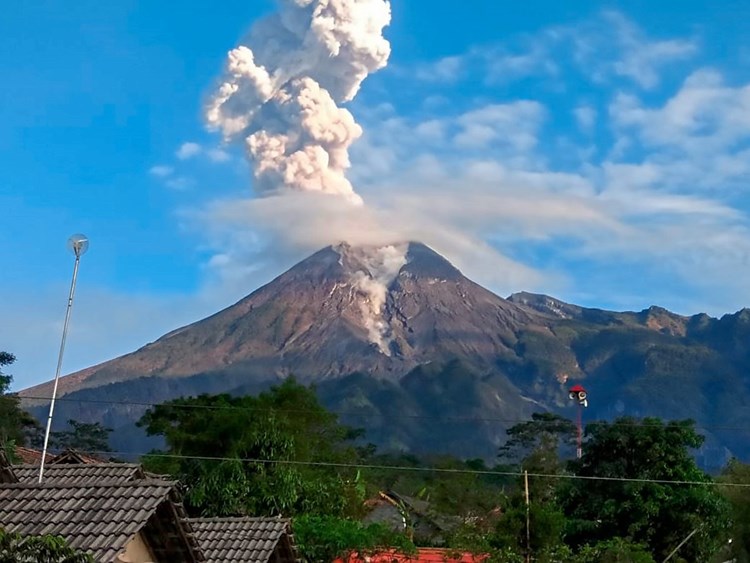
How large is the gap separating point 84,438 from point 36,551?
6420 centimetres

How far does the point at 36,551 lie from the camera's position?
26.2 feet

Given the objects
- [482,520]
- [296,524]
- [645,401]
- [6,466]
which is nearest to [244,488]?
[296,524]

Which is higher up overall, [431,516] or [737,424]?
[737,424]

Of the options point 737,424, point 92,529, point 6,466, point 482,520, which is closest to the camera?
point 92,529

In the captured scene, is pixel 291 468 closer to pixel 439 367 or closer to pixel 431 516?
pixel 431 516

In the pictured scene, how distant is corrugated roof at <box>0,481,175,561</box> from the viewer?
924 centimetres

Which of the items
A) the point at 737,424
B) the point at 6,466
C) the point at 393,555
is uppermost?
the point at 737,424

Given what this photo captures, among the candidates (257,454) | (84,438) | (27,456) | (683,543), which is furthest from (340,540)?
(84,438)

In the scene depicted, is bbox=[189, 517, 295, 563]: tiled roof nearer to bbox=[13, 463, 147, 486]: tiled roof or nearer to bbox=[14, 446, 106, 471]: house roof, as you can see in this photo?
bbox=[13, 463, 147, 486]: tiled roof

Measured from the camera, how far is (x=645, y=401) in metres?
196

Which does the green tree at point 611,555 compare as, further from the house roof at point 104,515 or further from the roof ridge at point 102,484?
the roof ridge at point 102,484

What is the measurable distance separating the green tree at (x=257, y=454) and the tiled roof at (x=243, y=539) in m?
14.6

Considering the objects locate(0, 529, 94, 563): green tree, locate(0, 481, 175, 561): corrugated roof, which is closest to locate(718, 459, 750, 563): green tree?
locate(0, 481, 175, 561): corrugated roof

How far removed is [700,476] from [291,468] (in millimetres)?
12309
